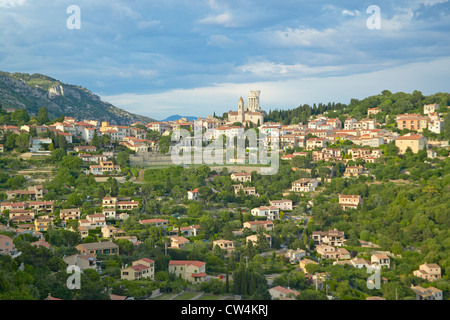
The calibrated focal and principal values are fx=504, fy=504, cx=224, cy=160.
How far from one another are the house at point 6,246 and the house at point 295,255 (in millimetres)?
7741

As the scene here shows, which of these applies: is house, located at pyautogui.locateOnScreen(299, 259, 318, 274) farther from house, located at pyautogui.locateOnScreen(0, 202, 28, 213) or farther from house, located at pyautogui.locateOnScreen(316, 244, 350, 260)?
house, located at pyautogui.locateOnScreen(0, 202, 28, 213)

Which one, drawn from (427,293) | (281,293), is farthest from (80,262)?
(427,293)

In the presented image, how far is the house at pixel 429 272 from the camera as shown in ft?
44.2

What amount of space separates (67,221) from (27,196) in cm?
379

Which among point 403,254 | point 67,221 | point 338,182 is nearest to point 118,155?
point 67,221

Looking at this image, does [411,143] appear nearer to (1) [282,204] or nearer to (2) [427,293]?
(1) [282,204]

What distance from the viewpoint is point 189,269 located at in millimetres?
13297

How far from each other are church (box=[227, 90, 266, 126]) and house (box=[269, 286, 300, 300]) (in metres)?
23.7

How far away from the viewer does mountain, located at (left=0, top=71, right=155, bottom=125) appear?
48.8 metres

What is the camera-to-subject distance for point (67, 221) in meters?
17.0

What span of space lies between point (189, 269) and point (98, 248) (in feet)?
9.88

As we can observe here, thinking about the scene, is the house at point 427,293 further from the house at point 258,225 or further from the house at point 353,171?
the house at point 353,171

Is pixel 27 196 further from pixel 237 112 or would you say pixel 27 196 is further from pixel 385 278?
pixel 237 112

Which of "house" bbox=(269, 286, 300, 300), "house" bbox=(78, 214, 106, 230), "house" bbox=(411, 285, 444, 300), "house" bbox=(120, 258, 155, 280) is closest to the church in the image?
"house" bbox=(78, 214, 106, 230)
